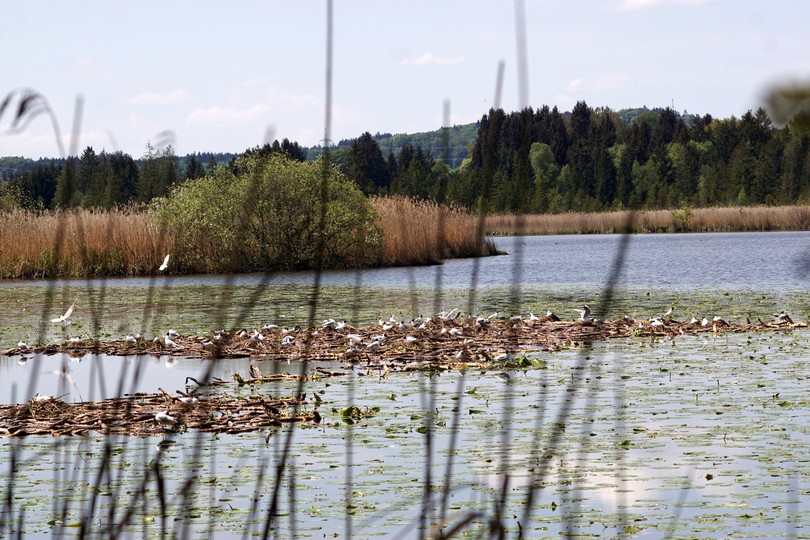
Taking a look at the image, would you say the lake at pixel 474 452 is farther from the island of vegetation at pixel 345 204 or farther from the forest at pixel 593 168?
the forest at pixel 593 168

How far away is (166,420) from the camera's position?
810 cm

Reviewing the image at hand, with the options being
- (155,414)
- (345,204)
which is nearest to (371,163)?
(345,204)

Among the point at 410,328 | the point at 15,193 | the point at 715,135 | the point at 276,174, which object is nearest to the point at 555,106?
the point at 715,135

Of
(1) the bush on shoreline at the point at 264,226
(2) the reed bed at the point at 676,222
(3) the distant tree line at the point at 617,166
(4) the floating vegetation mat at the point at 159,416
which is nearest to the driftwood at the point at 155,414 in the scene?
(4) the floating vegetation mat at the point at 159,416

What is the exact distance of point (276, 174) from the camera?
32094 millimetres

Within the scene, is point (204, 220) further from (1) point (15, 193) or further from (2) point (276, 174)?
(1) point (15, 193)

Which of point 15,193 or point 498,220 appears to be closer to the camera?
point 15,193

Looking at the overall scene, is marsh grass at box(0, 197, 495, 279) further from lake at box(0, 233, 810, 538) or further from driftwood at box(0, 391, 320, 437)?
driftwood at box(0, 391, 320, 437)

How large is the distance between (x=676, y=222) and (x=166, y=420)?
58236 mm

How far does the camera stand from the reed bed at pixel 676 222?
2368 inches

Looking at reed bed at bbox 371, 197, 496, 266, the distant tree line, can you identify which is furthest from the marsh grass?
the distant tree line

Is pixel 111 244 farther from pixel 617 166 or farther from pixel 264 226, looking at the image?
pixel 617 166

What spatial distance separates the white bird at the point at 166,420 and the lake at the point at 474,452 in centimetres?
34

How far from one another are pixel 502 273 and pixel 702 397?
2060cm
